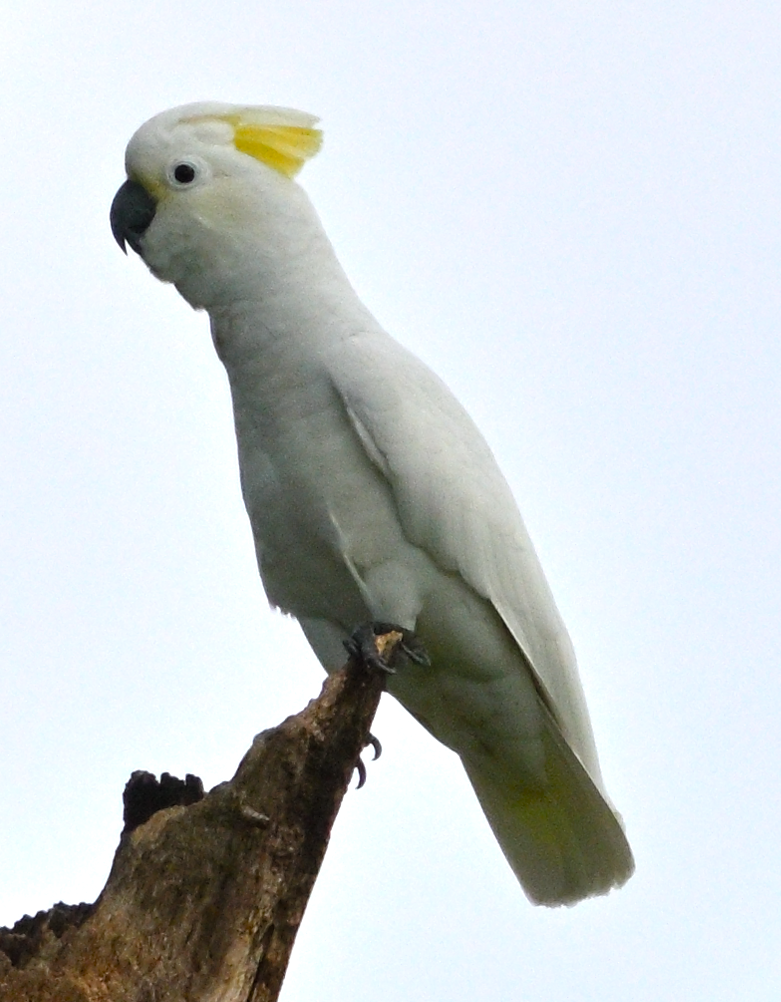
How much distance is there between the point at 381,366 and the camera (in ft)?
13.9

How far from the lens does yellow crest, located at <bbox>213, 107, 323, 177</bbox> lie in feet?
15.5

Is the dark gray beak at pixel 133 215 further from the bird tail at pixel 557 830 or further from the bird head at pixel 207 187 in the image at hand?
the bird tail at pixel 557 830

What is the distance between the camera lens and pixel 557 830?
15.2ft

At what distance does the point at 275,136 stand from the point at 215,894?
108 inches

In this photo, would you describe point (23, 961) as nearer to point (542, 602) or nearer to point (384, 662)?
point (384, 662)

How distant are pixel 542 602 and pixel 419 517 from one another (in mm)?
607

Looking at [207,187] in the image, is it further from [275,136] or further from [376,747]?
[376,747]

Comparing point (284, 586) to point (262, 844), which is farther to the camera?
point (284, 586)

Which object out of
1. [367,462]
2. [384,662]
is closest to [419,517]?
[367,462]

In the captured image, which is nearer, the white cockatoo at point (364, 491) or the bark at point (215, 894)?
the bark at point (215, 894)

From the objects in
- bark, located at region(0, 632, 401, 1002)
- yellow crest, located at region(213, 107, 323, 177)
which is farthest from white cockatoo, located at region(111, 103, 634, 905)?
bark, located at region(0, 632, 401, 1002)

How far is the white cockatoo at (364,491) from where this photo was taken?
4.14 m

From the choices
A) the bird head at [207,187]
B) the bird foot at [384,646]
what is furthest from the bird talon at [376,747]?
the bird head at [207,187]

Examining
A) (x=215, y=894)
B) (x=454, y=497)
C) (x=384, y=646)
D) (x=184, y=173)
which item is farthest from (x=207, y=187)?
(x=215, y=894)
